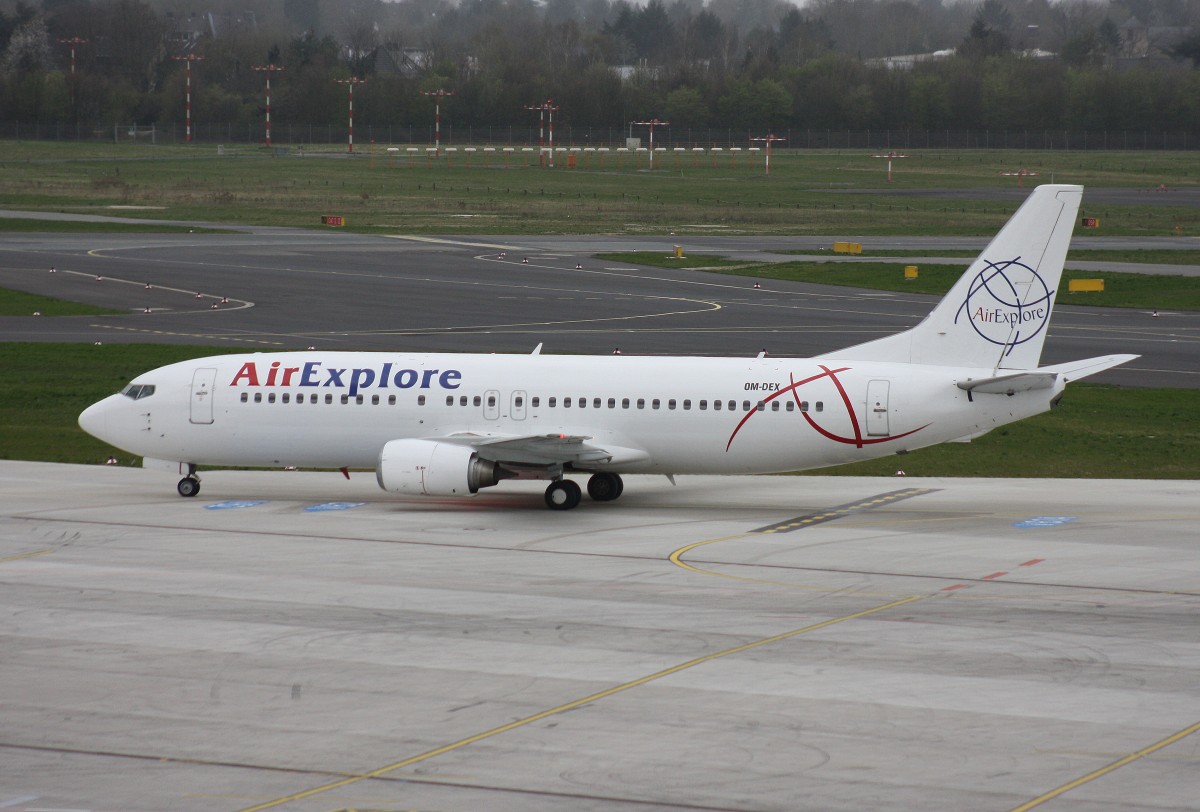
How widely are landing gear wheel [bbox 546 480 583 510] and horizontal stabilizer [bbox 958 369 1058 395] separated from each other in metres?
10.0

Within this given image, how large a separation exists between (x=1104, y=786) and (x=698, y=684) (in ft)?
21.5

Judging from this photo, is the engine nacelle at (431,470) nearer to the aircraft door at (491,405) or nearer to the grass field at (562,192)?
the aircraft door at (491,405)

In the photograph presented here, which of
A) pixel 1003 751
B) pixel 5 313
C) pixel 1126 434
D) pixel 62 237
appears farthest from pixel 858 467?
pixel 62 237

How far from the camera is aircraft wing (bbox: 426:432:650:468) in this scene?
37688 mm

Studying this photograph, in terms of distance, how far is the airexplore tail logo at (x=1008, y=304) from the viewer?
125ft

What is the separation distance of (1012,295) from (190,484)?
72.0ft

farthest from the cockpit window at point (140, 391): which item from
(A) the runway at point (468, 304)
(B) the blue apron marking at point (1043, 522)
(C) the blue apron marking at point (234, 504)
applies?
(B) the blue apron marking at point (1043, 522)

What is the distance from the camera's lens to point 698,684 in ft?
78.0

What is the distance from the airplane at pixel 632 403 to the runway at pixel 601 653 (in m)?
1.45

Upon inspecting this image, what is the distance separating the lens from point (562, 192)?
149375mm

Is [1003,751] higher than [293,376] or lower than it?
lower

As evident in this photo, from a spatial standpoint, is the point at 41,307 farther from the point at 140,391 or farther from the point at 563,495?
the point at 563,495

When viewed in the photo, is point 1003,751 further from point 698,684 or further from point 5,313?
point 5,313

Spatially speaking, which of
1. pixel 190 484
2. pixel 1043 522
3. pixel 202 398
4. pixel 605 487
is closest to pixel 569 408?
pixel 605 487
